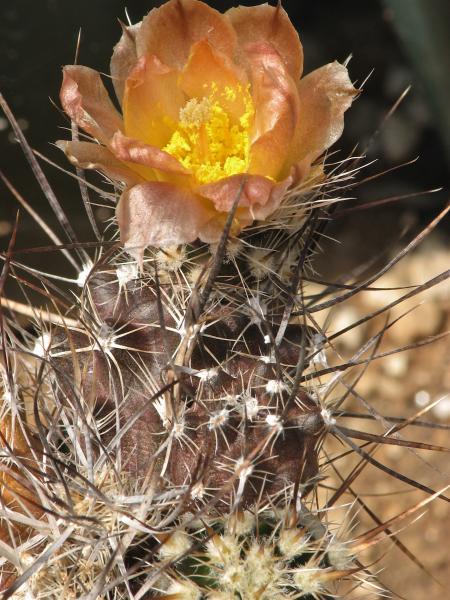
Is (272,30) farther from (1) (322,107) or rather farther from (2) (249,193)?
(2) (249,193)

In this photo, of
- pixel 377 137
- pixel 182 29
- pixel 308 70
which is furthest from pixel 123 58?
pixel 308 70

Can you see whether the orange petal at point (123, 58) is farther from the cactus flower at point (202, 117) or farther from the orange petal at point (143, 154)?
the orange petal at point (143, 154)

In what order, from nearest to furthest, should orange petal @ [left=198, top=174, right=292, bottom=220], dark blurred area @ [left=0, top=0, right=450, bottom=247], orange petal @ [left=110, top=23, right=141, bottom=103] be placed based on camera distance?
orange petal @ [left=198, top=174, right=292, bottom=220]
orange petal @ [left=110, top=23, right=141, bottom=103]
dark blurred area @ [left=0, top=0, right=450, bottom=247]

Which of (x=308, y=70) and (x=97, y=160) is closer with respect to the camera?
(x=97, y=160)

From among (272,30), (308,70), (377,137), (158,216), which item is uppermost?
(272,30)

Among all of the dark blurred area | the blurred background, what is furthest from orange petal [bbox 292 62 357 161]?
the blurred background

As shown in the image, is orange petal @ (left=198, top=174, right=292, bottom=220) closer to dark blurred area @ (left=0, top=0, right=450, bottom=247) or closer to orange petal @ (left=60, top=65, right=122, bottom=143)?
orange petal @ (left=60, top=65, right=122, bottom=143)
